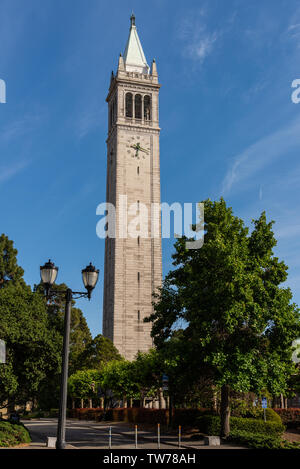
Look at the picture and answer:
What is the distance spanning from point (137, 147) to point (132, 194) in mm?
7789

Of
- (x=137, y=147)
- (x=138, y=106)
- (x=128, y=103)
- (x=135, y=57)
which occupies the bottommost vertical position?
(x=137, y=147)

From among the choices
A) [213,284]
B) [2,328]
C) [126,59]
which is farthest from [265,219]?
[126,59]

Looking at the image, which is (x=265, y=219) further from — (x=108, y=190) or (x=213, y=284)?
(x=108, y=190)

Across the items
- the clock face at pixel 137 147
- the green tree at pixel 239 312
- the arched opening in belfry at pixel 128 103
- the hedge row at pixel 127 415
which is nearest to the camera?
the green tree at pixel 239 312

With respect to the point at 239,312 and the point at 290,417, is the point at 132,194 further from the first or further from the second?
the point at 239,312

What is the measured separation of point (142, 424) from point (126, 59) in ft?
197

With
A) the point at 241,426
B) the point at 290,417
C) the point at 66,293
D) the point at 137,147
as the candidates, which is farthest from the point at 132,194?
the point at 66,293

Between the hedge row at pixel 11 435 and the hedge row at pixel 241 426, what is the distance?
10.7m

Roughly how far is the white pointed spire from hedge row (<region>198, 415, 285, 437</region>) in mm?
63249

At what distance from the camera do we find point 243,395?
28.7 metres

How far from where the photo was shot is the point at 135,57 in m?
80.9

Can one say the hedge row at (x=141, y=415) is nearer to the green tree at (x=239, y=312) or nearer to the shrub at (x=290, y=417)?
the green tree at (x=239, y=312)

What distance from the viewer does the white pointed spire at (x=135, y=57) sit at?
80.0 metres

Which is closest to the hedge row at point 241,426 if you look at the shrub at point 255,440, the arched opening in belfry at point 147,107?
the shrub at point 255,440
